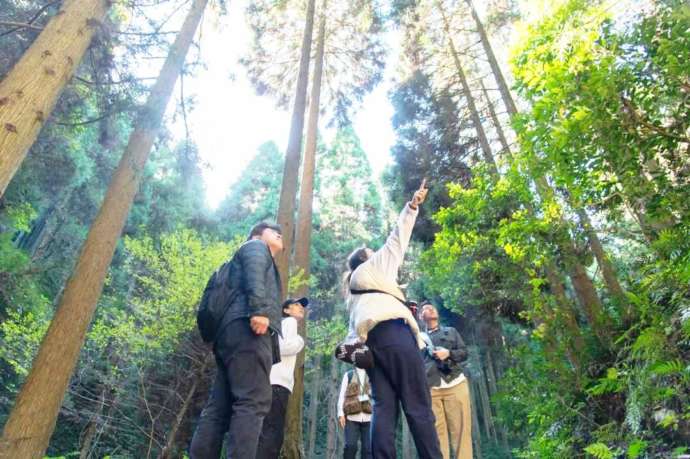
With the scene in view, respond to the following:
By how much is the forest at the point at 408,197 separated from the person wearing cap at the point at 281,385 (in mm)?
1811

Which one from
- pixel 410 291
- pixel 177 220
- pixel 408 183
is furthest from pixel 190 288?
pixel 410 291

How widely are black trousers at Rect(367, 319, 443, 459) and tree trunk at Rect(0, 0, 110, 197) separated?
3.04 meters

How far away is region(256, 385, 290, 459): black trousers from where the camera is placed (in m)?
3.32

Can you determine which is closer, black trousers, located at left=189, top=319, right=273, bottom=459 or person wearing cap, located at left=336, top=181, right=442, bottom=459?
black trousers, located at left=189, top=319, right=273, bottom=459

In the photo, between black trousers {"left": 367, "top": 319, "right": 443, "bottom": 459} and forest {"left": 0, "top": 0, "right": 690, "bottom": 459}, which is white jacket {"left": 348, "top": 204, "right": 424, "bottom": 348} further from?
forest {"left": 0, "top": 0, "right": 690, "bottom": 459}

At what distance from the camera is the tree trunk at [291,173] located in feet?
20.4

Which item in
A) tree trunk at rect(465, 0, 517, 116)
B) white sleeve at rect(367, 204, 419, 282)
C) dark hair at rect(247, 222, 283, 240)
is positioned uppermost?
tree trunk at rect(465, 0, 517, 116)

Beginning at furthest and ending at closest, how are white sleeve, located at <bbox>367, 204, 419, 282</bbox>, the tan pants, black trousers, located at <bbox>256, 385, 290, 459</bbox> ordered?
1. the tan pants
2. black trousers, located at <bbox>256, 385, 290, 459</bbox>
3. white sleeve, located at <bbox>367, 204, 419, 282</bbox>

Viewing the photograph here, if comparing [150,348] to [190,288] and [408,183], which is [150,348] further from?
[408,183]

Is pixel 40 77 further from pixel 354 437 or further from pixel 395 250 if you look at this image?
pixel 354 437

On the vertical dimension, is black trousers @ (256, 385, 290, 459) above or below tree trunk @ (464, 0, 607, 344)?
below

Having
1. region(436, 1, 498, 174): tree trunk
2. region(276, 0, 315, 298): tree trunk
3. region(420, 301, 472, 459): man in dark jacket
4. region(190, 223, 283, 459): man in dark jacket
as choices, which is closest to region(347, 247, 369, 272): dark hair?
region(190, 223, 283, 459): man in dark jacket

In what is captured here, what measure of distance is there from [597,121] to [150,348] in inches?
305

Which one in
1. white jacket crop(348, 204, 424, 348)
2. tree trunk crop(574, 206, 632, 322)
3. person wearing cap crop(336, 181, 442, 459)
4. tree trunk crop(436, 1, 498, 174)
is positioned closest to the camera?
person wearing cap crop(336, 181, 442, 459)
